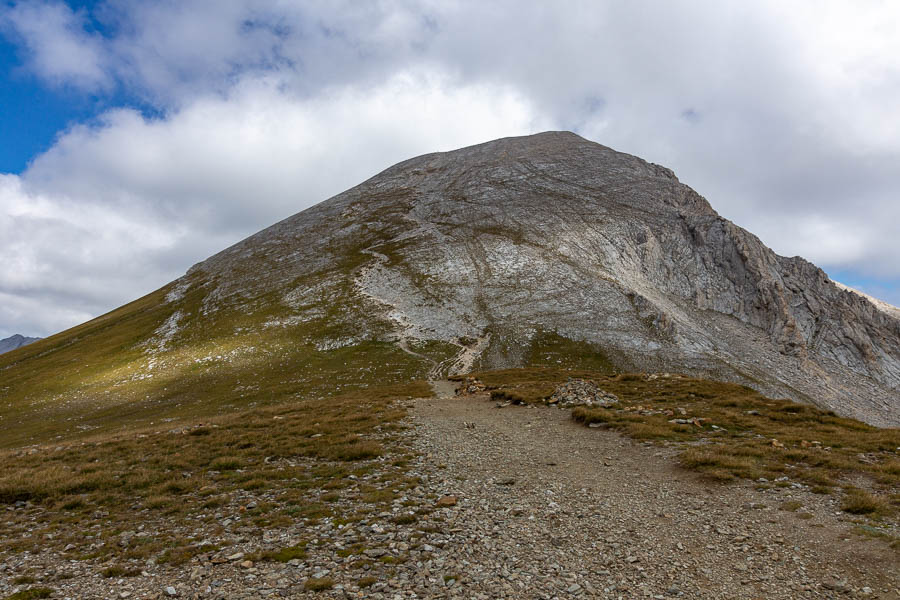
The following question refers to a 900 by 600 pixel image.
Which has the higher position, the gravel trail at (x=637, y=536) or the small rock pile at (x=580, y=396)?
the small rock pile at (x=580, y=396)

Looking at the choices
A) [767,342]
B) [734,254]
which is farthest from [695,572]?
[734,254]

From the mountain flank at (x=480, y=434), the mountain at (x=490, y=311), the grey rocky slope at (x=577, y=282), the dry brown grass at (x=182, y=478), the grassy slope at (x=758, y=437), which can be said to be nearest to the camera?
the mountain flank at (x=480, y=434)

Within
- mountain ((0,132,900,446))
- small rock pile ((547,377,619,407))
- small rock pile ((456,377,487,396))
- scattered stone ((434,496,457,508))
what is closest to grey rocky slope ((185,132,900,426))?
mountain ((0,132,900,446))

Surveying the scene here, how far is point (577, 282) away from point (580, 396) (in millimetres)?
61363

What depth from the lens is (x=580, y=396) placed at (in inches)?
1507

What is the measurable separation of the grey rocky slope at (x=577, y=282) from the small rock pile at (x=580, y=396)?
A: 3347 centimetres

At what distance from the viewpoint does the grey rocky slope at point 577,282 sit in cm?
8000

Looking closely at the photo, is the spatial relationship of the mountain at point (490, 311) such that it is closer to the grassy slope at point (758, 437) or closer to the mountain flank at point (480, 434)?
the mountain flank at point (480, 434)

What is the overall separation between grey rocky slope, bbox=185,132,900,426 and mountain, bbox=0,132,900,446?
1.59ft

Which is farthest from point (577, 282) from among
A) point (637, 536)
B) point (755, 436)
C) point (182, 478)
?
point (182, 478)

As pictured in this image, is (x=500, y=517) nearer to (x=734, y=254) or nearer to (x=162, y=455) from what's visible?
Result: (x=162, y=455)

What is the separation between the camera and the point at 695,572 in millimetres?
11828

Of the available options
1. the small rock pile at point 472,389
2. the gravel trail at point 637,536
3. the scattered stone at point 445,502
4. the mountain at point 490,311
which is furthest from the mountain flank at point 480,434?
the mountain at point 490,311

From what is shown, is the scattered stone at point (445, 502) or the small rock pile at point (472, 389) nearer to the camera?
the scattered stone at point (445, 502)
